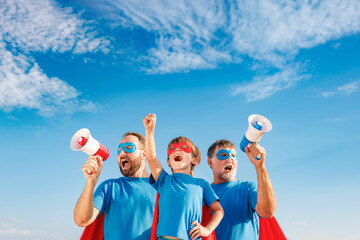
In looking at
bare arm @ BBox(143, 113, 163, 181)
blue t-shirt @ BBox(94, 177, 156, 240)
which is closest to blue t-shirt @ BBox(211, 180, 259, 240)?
blue t-shirt @ BBox(94, 177, 156, 240)

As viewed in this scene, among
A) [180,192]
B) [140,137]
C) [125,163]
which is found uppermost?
[140,137]

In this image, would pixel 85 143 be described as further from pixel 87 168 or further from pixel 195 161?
pixel 195 161

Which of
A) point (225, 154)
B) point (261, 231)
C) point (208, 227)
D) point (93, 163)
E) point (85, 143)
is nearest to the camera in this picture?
point (208, 227)

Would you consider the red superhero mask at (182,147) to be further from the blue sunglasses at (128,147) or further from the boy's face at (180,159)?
the blue sunglasses at (128,147)

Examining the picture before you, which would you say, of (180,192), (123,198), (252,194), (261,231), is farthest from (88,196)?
(261,231)

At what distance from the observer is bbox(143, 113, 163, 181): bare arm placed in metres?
4.17

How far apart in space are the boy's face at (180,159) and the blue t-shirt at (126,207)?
2.27ft

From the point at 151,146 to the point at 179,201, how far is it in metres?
0.74

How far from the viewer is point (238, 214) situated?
459 centimetres

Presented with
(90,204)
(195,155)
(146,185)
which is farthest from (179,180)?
(90,204)

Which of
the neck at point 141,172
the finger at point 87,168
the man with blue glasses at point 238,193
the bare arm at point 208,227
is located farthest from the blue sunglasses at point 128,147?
the bare arm at point 208,227

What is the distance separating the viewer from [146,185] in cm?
494

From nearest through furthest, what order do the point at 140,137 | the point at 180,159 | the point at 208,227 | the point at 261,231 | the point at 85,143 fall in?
1. the point at 208,227
2. the point at 85,143
3. the point at 180,159
4. the point at 261,231
5. the point at 140,137

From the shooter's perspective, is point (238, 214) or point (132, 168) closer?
point (238, 214)
